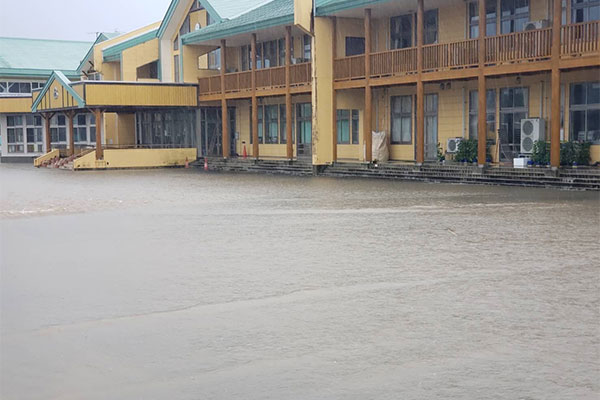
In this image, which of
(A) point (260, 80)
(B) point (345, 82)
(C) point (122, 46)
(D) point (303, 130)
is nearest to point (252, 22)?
(A) point (260, 80)

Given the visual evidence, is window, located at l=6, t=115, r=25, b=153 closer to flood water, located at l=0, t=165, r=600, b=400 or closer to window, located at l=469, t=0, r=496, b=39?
window, located at l=469, t=0, r=496, b=39

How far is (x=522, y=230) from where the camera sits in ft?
43.8

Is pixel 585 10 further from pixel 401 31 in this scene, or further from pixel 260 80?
pixel 260 80

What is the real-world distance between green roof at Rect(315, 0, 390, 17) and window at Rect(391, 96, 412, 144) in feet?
14.9

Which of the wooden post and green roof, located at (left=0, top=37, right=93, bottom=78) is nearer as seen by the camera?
the wooden post

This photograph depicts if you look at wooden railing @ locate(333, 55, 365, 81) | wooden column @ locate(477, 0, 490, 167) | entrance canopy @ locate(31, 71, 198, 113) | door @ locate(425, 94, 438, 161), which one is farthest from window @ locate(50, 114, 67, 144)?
wooden column @ locate(477, 0, 490, 167)

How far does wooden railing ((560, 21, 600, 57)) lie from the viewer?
21922 mm

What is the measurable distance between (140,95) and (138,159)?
10.8ft

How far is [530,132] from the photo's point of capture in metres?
25.5

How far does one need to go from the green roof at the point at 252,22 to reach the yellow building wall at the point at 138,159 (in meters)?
5.91

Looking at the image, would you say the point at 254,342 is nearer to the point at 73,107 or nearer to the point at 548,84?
the point at 548,84

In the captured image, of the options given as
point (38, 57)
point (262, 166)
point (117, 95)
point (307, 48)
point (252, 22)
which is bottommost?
point (262, 166)

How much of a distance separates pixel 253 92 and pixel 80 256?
2644 centimetres

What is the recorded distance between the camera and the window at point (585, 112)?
2425 centimetres
